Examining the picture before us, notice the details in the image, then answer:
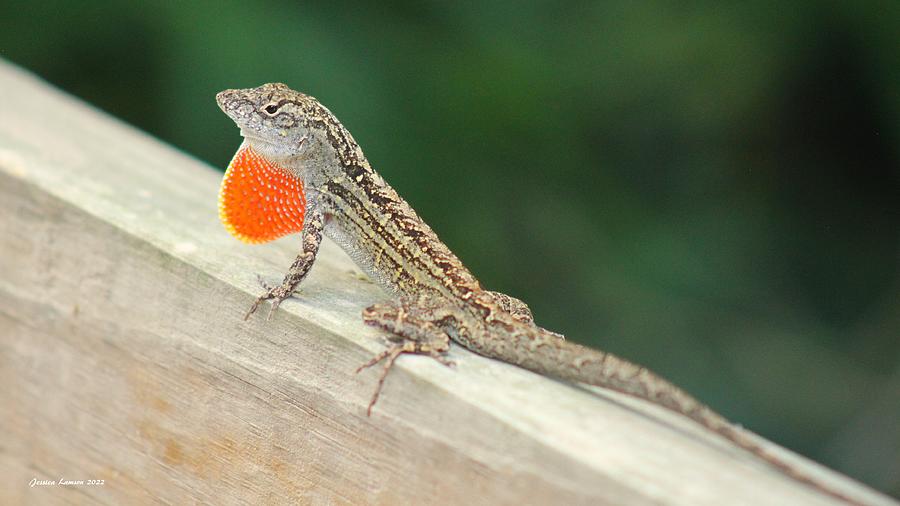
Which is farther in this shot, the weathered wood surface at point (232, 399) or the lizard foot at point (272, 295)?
the lizard foot at point (272, 295)

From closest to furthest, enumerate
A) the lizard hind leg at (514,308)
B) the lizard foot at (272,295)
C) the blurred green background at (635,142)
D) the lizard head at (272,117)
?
the lizard foot at (272,295) → the lizard hind leg at (514,308) → the lizard head at (272,117) → the blurred green background at (635,142)

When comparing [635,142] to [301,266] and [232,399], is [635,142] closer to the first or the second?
[301,266]

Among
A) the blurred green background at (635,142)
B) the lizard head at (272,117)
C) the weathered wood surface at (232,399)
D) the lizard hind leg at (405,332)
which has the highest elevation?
the blurred green background at (635,142)

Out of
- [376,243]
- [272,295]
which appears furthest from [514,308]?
[272,295]

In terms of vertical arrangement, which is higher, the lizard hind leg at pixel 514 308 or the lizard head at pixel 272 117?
the lizard head at pixel 272 117

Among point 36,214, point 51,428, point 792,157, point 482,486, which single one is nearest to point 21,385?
point 51,428

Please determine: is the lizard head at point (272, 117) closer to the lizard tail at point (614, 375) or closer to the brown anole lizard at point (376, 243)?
the brown anole lizard at point (376, 243)

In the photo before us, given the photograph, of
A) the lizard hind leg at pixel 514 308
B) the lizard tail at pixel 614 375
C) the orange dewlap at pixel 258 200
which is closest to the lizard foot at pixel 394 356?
the lizard tail at pixel 614 375
